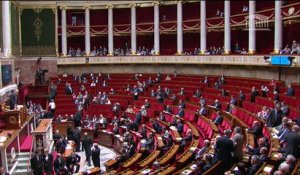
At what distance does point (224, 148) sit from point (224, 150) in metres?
0.07

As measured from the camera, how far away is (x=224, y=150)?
10.9 metres

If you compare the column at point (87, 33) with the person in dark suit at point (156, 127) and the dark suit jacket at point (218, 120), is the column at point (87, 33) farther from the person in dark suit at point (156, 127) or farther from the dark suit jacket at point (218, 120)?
the dark suit jacket at point (218, 120)

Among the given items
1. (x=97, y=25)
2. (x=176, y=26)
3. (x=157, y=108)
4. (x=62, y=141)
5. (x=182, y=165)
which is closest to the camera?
(x=182, y=165)

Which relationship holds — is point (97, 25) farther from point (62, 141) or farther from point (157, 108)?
point (62, 141)

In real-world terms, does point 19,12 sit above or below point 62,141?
above

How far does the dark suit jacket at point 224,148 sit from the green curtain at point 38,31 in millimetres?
26116

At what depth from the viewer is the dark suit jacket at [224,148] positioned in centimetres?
1080

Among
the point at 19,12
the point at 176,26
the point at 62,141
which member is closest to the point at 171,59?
the point at 176,26

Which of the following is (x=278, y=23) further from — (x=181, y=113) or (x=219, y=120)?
(x=219, y=120)

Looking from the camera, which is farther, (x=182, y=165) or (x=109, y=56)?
(x=109, y=56)

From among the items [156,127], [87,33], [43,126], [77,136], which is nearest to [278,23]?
[156,127]

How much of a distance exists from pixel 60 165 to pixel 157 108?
1035 centimetres

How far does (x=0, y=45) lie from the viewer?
2723cm

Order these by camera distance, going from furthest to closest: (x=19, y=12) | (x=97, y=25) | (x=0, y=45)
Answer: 1. (x=97, y=25)
2. (x=19, y=12)
3. (x=0, y=45)
